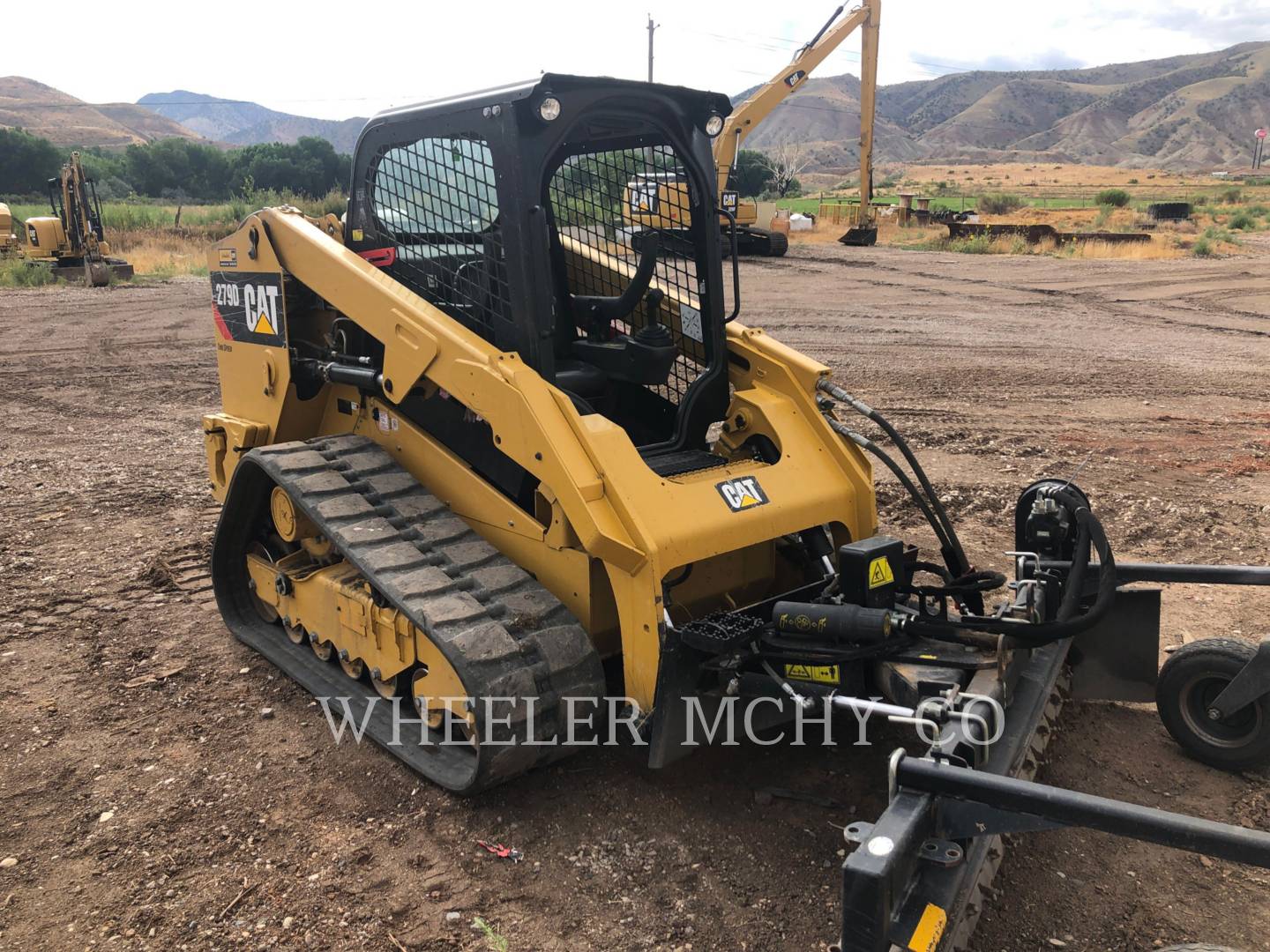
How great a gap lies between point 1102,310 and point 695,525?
14.5 m

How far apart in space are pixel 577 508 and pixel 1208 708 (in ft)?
8.06

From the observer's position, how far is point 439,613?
3.49m

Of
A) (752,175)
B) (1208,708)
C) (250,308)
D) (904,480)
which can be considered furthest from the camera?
(752,175)

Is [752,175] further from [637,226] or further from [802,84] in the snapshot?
[637,226]

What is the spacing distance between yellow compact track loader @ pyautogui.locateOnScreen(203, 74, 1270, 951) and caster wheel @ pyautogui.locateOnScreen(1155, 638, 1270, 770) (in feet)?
0.20

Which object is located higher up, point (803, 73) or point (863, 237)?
point (803, 73)

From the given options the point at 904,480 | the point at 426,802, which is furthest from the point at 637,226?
the point at 426,802

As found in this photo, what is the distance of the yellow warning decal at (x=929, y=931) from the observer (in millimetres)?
2180

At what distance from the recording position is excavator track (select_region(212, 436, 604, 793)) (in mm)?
3365

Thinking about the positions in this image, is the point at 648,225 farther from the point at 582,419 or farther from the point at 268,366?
the point at 268,366

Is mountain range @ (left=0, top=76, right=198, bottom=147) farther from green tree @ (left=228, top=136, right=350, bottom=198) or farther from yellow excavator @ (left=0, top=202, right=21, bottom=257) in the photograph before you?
yellow excavator @ (left=0, top=202, right=21, bottom=257)

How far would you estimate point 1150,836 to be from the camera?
2148mm

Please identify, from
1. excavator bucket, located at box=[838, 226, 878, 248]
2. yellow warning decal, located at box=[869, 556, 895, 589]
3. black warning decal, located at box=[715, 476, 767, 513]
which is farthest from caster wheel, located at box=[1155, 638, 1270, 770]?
excavator bucket, located at box=[838, 226, 878, 248]

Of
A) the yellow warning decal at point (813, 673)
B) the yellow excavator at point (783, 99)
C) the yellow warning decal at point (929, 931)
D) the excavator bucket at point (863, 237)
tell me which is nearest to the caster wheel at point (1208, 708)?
the yellow warning decal at point (813, 673)
